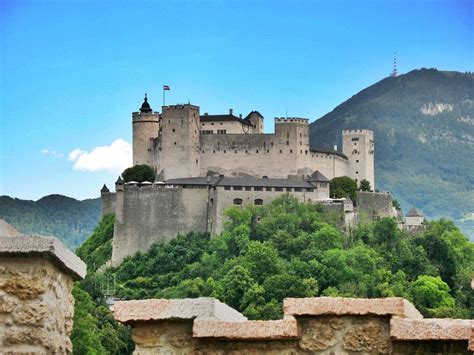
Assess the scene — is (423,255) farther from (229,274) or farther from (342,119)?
(342,119)

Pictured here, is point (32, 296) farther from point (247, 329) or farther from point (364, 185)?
point (364, 185)

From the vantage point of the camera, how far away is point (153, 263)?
8681 cm

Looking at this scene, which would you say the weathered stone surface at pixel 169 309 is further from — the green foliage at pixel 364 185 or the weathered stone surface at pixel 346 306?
the green foliage at pixel 364 185

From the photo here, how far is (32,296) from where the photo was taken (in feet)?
23.7

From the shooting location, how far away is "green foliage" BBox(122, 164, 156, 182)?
9612cm

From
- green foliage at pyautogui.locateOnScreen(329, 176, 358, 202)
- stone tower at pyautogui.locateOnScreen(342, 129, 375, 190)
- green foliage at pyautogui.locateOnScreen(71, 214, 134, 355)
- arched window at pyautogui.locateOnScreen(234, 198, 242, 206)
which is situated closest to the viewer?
green foliage at pyautogui.locateOnScreen(71, 214, 134, 355)

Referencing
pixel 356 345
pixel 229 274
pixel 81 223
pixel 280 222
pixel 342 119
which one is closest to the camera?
pixel 356 345

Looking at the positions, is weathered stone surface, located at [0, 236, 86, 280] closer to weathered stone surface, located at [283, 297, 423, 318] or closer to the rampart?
weathered stone surface, located at [283, 297, 423, 318]

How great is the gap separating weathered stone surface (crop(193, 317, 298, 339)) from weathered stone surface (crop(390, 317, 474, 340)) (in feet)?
1.94

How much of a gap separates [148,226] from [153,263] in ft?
13.1

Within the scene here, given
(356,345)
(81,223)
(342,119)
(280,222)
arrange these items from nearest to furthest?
(356,345), (280,222), (81,223), (342,119)

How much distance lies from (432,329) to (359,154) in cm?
9792

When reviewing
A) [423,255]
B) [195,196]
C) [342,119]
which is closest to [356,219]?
[423,255]

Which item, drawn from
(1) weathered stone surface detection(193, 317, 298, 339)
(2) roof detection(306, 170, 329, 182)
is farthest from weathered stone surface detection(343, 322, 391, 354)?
(2) roof detection(306, 170, 329, 182)
